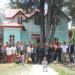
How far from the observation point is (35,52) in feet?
121

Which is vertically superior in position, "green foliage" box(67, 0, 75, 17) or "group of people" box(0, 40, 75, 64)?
"green foliage" box(67, 0, 75, 17)

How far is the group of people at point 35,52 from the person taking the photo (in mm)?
35969

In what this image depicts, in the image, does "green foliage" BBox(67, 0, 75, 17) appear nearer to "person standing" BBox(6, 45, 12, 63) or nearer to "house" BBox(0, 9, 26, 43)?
"person standing" BBox(6, 45, 12, 63)

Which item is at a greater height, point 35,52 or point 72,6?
point 72,6

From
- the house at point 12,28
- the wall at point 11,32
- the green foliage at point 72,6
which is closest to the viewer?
the green foliage at point 72,6

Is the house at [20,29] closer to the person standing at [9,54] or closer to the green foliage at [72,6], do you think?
the green foliage at [72,6]

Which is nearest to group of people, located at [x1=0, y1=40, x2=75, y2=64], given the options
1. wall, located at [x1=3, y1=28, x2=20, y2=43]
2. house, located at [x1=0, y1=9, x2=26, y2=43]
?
house, located at [x1=0, y1=9, x2=26, y2=43]

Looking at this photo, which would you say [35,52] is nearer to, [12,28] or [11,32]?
[12,28]

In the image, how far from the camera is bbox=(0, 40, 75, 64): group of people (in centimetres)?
3597

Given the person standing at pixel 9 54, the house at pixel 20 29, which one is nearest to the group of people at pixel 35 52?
the person standing at pixel 9 54

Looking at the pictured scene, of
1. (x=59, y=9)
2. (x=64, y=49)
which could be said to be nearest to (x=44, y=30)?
(x=59, y=9)

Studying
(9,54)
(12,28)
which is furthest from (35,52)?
(12,28)

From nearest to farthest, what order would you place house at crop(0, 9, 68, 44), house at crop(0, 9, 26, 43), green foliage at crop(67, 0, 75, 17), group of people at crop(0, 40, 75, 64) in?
group of people at crop(0, 40, 75, 64)
green foliage at crop(67, 0, 75, 17)
house at crop(0, 9, 26, 43)
house at crop(0, 9, 68, 44)

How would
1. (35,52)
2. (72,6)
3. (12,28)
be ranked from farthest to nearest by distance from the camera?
(12,28), (72,6), (35,52)
